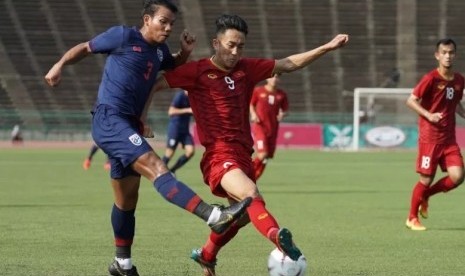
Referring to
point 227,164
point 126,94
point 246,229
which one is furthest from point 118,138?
point 246,229

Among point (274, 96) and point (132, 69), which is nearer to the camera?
point (132, 69)

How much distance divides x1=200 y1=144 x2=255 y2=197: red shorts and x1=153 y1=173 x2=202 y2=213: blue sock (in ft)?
1.79

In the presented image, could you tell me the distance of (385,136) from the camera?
40844 millimetres

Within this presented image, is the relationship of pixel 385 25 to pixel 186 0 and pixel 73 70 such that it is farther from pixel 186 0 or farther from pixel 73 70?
pixel 73 70

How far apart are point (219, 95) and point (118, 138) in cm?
88

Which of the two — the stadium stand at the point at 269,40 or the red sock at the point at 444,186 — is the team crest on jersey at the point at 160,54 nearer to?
the red sock at the point at 444,186

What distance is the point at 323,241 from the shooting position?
10953 mm

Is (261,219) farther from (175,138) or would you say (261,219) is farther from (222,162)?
(175,138)

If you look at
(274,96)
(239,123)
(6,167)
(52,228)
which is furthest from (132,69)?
(6,167)

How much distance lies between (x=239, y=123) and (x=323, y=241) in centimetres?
304

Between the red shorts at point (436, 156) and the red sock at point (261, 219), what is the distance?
18.4ft

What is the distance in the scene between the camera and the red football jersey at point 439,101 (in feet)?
41.6

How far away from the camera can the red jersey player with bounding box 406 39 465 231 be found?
12.6m

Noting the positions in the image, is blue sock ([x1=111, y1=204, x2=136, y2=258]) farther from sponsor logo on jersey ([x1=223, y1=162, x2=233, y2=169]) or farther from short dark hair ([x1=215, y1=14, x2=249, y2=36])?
short dark hair ([x1=215, y1=14, x2=249, y2=36])
